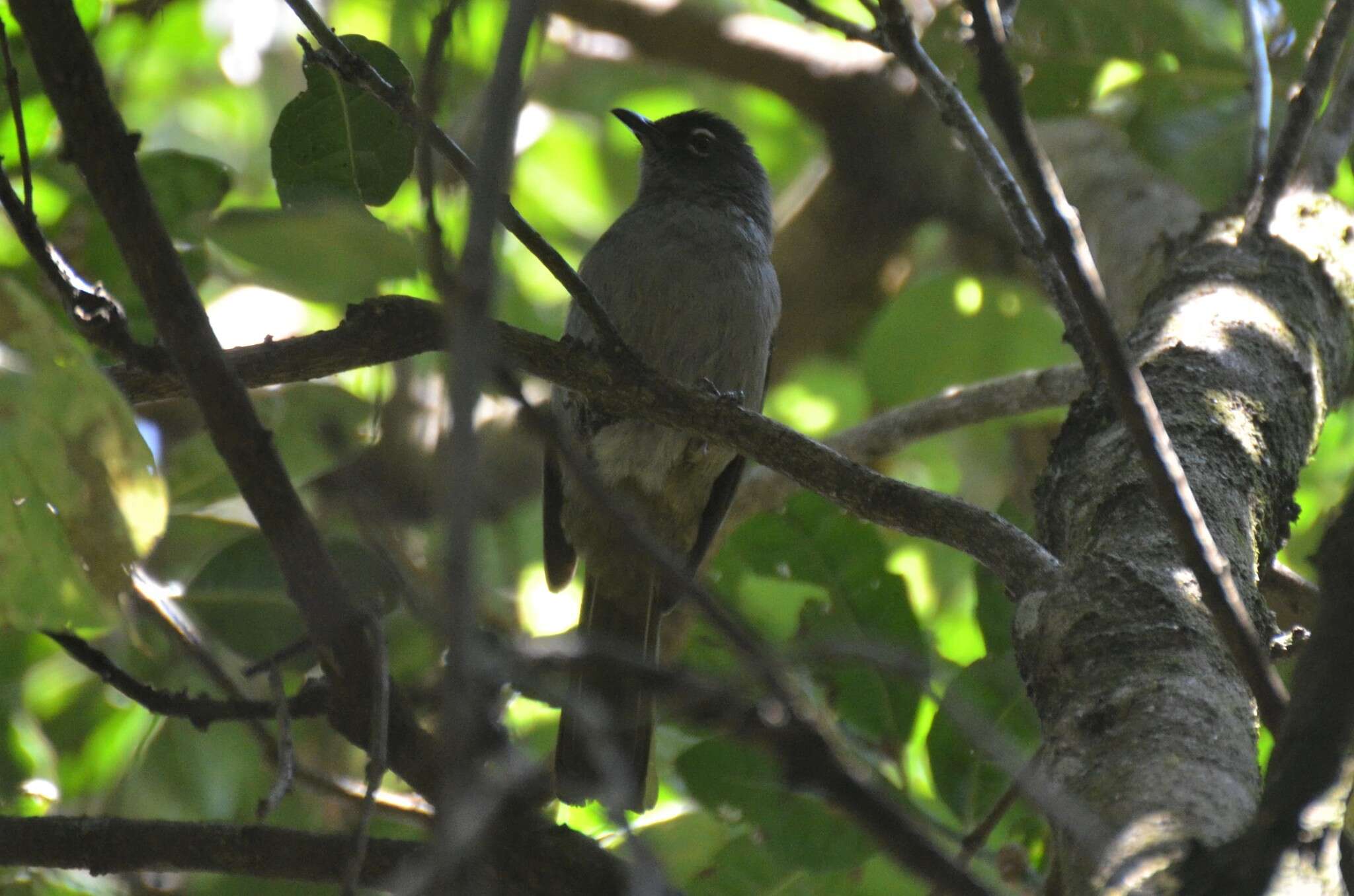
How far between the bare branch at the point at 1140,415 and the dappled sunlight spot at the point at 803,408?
504cm

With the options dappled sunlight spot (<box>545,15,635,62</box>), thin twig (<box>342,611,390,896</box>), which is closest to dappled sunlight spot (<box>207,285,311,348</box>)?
dappled sunlight spot (<box>545,15,635,62</box>)

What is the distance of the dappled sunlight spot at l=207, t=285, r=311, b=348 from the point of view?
560 centimetres

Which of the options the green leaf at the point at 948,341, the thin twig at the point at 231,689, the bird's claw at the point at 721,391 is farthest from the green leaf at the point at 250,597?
the green leaf at the point at 948,341

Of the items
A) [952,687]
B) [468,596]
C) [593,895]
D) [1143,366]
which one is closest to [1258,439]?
[1143,366]

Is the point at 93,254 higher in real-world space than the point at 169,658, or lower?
higher

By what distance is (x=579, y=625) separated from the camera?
200 inches

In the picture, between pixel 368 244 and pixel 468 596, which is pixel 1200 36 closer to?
pixel 368 244

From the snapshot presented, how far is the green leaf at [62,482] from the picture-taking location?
1844 millimetres

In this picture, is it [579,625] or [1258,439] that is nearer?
[1258,439]

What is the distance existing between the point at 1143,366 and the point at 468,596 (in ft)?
8.07

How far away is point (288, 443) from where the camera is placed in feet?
11.0

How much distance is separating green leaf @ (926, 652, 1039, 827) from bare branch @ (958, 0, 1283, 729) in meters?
1.44

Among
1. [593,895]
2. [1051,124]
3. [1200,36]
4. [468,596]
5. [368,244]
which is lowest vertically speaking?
[468,596]

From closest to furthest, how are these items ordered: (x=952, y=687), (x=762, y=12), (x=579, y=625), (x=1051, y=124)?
(x=952, y=687)
(x=579, y=625)
(x=1051, y=124)
(x=762, y=12)
